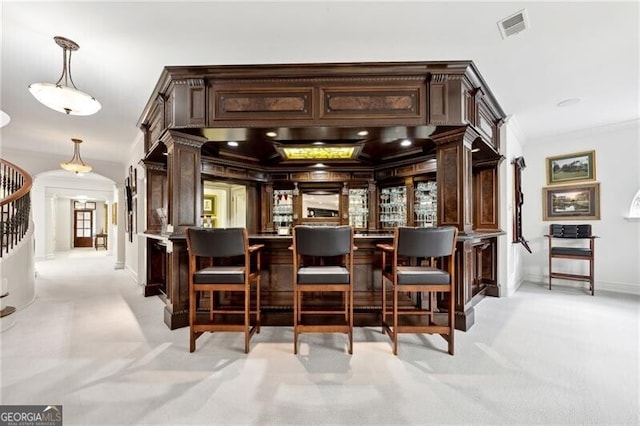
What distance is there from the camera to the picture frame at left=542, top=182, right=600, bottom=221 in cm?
461

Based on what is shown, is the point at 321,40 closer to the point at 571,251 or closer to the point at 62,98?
the point at 62,98

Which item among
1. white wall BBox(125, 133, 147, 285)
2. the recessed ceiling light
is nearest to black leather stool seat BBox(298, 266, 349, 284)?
white wall BBox(125, 133, 147, 285)

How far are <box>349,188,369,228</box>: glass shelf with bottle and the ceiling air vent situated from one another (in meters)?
3.44

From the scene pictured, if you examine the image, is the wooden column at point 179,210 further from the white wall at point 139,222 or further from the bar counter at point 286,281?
the white wall at point 139,222

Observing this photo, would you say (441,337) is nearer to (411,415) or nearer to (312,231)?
(411,415)

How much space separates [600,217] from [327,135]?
499 cm

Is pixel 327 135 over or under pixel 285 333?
over

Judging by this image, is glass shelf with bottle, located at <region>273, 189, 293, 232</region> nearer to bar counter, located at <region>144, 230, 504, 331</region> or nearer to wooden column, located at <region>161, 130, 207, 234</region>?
wooden column, located at <region>161, 130, 207, 234</region>

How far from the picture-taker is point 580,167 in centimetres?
473

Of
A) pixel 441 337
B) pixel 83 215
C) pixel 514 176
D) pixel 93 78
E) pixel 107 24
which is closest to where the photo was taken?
pixel 107 24

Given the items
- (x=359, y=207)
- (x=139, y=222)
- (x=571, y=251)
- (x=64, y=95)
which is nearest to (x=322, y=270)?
(x=64, y=95)

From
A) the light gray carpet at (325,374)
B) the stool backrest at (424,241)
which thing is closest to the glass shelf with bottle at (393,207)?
the light gray carpet at (325,374)

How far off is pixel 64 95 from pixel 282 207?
147 inches

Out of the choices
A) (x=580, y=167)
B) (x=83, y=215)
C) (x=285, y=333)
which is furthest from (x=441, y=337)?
(x=83, y=215)
